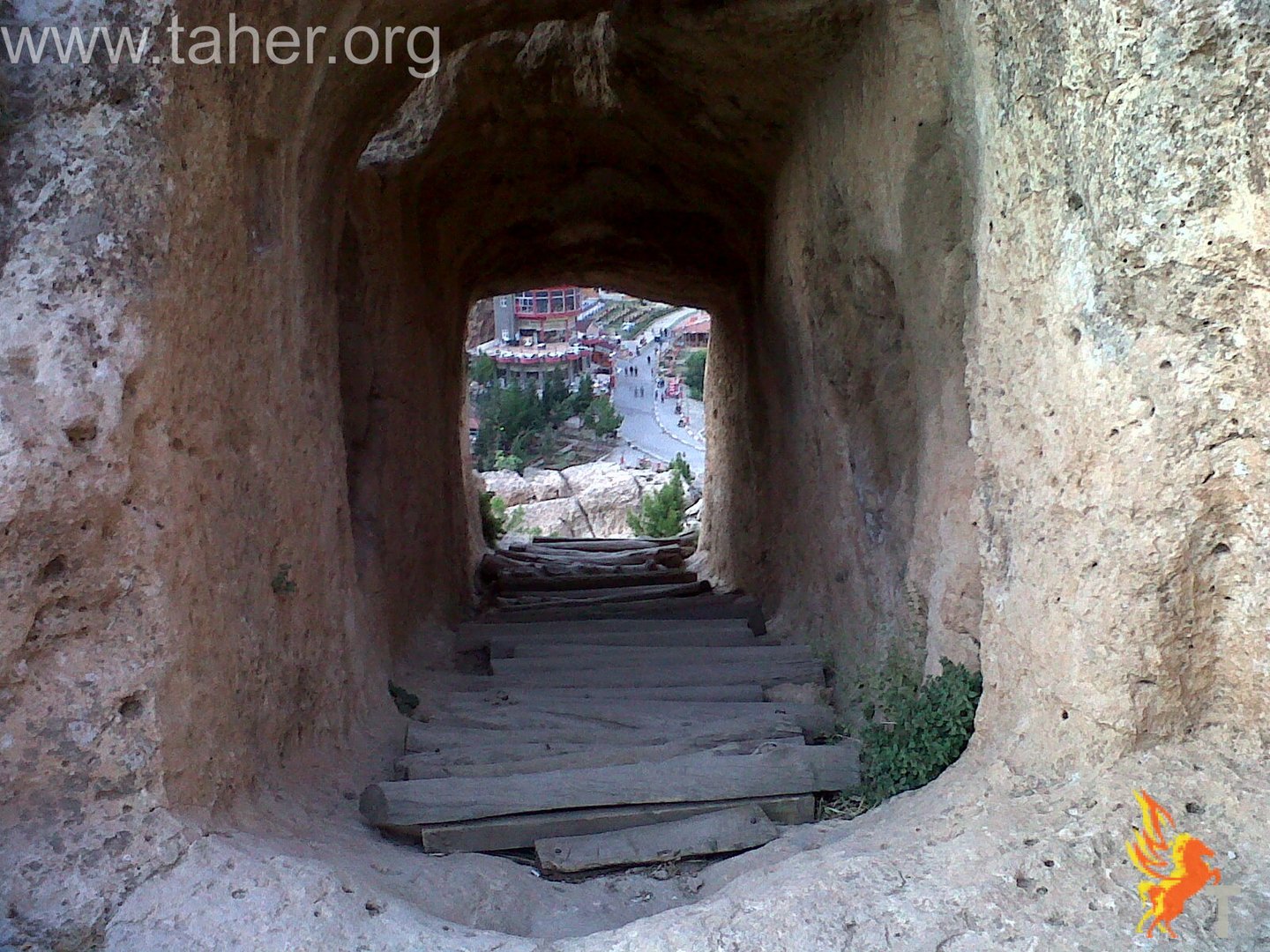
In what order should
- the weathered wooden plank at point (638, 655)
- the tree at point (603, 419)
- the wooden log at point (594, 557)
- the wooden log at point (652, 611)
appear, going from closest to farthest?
the weathered wooden plank at point (638, 655) → the wooden log at point (652, 611) → the wooden log at point (594, 557) → the tree at point (603, 419)

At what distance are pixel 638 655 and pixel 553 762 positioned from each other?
1594 mm

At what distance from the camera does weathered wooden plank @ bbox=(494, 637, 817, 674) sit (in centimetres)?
520

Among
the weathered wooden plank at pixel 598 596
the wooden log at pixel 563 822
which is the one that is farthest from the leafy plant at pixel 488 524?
the wooden log at pixel 563 822

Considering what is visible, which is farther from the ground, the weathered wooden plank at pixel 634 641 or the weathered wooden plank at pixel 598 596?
the weathered wooden plank at pixel 634 641

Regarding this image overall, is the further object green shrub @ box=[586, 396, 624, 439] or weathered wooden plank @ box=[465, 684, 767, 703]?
green shrub @ box=[586, 396, 624, 439]

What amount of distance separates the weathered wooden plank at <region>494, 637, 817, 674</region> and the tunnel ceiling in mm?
2531

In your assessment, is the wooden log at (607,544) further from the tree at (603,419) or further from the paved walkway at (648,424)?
the tree at (603,419)

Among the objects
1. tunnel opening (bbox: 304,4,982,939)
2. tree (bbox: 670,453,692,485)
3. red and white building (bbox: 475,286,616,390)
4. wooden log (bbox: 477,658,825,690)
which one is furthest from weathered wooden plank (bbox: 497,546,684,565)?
red and white building (bbox: 475,286,616,390)

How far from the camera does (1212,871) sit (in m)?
2.11

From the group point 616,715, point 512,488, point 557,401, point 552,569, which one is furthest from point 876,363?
point 557,401

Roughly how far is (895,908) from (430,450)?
4.86 meters

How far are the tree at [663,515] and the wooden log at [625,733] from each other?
970cm

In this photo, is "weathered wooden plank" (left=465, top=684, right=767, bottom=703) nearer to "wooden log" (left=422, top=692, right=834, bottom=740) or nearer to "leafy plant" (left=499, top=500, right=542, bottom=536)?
"wooden log" (left=422, top=692, right=834, bottom=740)

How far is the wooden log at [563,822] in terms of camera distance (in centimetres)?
337
